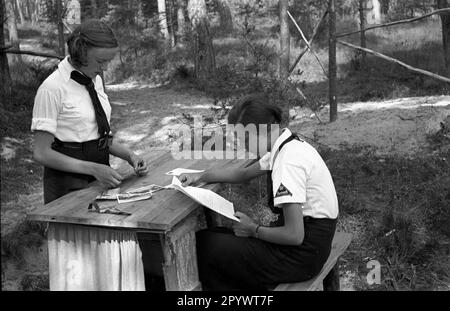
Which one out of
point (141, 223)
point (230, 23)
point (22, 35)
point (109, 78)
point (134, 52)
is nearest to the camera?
point (141, 223)

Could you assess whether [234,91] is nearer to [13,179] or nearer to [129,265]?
[13,179]

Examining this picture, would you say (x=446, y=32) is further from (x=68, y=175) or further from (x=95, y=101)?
(x=68, y=175)

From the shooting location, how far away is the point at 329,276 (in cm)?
338

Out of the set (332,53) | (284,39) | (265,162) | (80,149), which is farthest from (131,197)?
(284,39)

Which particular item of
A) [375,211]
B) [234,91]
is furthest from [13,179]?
[375,211]

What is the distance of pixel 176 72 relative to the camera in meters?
14.0

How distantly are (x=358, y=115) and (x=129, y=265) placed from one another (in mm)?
5905

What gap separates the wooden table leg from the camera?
2.64m

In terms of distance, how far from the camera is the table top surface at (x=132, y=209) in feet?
8.36

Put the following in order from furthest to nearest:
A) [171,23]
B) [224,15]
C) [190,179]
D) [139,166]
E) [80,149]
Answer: [224,15] < [171,23] < [139,166] < [190,179] < [80,149]

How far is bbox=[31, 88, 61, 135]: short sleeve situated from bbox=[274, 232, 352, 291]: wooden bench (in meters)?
1.36

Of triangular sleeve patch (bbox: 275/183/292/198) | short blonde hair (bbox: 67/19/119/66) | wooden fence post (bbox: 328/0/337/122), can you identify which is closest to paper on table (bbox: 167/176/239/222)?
triangular sleeve patch (bbox: 275/183/292/198)

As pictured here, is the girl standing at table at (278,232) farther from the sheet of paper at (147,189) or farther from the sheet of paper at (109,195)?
the sheet of paper at (109,195)

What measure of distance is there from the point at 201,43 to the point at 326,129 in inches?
252
